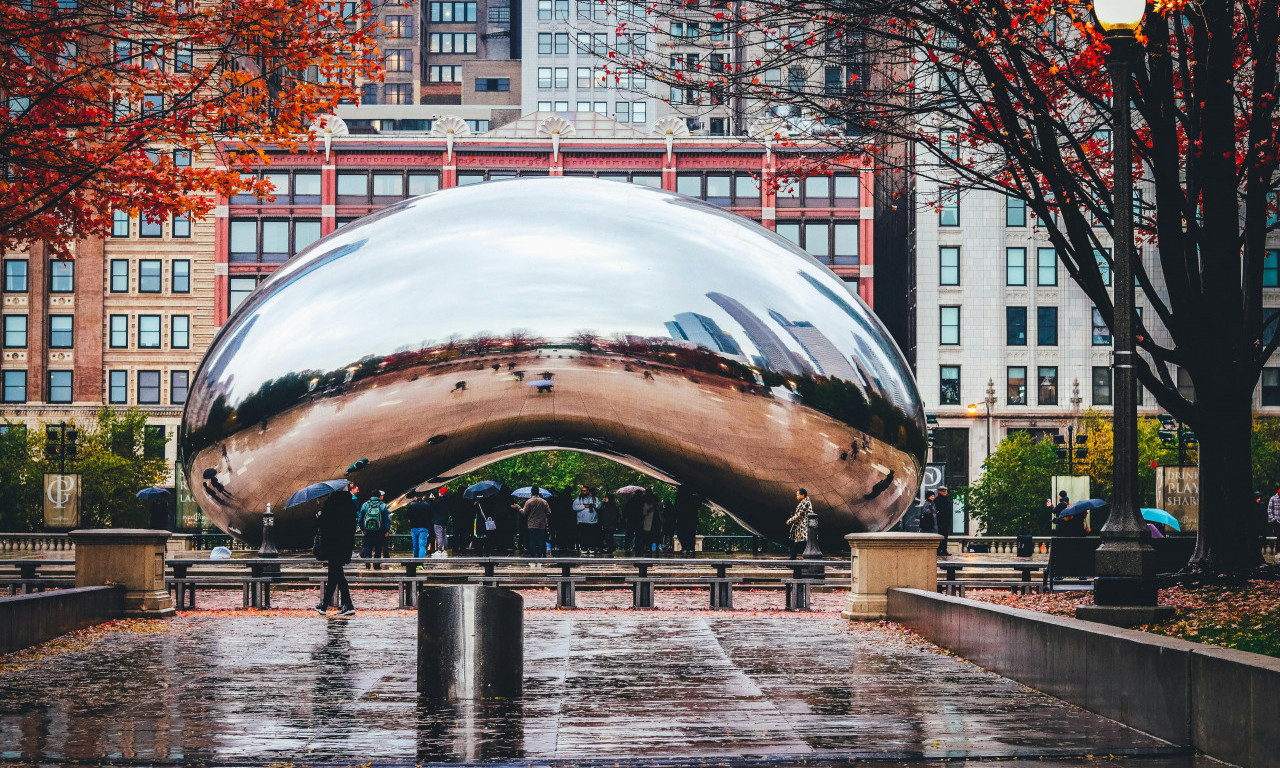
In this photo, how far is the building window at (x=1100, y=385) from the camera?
233 feet

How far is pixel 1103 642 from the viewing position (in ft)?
28.2

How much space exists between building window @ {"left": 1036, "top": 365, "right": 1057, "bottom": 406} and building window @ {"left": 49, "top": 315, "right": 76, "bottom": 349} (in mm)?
48008

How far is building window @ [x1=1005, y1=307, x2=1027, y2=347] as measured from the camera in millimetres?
71000

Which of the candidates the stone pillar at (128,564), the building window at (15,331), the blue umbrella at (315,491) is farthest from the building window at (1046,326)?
the stone pillar at (128,564)

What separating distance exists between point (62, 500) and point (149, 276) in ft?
131

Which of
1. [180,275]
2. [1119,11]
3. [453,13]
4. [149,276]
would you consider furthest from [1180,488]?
[453,13]

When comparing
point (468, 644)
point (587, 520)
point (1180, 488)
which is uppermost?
point (1180, 488)

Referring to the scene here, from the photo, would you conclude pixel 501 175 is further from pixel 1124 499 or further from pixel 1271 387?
pixel 1124 499

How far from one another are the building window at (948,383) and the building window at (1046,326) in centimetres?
436

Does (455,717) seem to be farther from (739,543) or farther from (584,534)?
(739,543)

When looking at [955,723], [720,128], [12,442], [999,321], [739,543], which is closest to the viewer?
[955,723]

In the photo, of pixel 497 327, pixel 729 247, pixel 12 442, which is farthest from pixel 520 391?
pixel 12 442

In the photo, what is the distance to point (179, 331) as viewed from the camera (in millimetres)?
72125

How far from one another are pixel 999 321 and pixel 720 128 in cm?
3012
